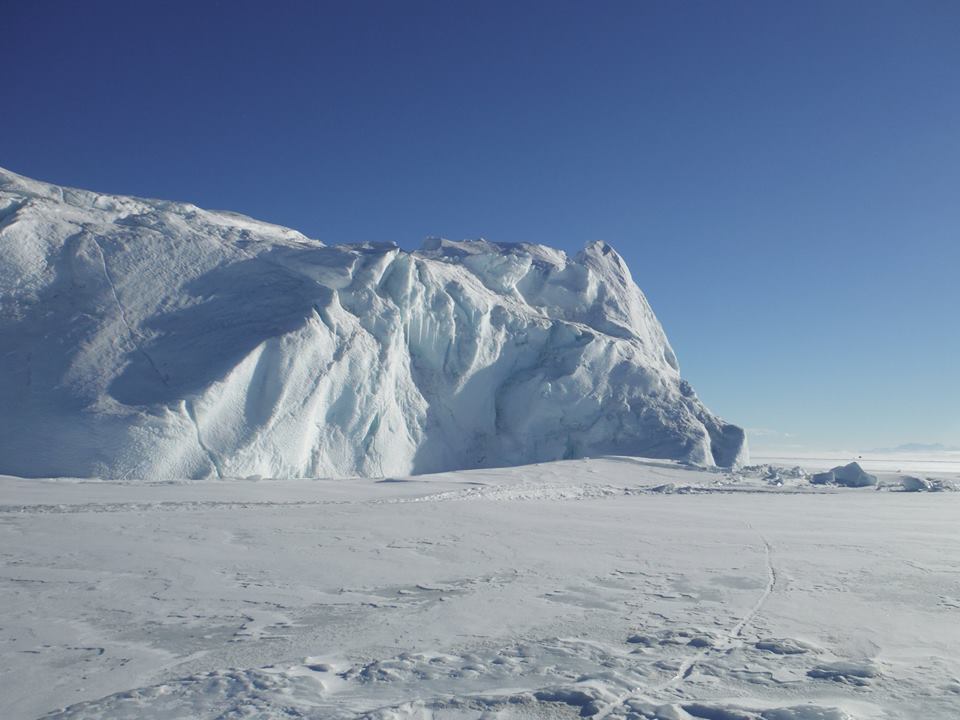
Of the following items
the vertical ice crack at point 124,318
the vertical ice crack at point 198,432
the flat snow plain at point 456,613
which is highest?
the vertical ice crack at point 124,318

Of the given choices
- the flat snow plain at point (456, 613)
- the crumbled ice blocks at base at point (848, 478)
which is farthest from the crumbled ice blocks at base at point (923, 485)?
the flat snow plain at point (456, 613)

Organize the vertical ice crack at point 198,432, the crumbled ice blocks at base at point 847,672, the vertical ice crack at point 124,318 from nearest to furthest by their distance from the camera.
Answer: the crumbled ice blocks at base at point 847,672 < the vertical ice crack at point 198,432 < the vertical ice crack at point 124,318

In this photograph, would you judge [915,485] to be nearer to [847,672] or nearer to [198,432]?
[847,672]

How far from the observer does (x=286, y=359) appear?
15336mm

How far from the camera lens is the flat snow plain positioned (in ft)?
12.3

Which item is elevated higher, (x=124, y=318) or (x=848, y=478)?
(x=124, y=318)

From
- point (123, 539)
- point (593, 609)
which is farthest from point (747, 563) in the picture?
point (123, 539)

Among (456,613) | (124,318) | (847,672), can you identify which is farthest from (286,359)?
(847,672)

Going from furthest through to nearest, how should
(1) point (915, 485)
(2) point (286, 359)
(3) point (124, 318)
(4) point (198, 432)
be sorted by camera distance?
(1) point (915, 485) → (2) point (286, 359) → (3) point (124, 318) → (4) point (198, 432)

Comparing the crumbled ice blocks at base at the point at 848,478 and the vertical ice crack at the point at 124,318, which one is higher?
the vertical ice crack at the point at 124,318

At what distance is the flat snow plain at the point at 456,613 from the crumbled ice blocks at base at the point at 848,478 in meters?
8.28

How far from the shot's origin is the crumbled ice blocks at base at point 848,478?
18.6 metres

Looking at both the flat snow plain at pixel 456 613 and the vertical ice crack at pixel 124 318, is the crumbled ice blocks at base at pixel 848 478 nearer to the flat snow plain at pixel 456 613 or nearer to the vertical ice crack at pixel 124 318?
the flat snow plain at pixel 456 613

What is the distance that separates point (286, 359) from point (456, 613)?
36.0ft
